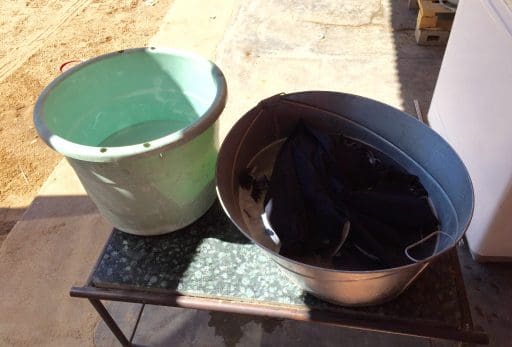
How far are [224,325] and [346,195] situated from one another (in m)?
0.74

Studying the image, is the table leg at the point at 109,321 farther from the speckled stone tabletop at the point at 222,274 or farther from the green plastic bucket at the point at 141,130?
the green plastic bucket at the point at 141,130

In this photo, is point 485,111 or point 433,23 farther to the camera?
point 433,23

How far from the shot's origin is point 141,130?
4.54 ft

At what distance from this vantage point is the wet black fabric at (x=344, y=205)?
3.47 ft

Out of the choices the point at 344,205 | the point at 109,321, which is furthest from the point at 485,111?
the point at 109,321

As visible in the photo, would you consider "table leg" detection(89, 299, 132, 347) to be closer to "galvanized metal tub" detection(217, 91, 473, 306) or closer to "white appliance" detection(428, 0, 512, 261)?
"galvanized metal tub" detection(217, 91, 473, 306)

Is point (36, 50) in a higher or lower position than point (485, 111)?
lower

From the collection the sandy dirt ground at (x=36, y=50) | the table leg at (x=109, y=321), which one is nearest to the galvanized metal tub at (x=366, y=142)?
the table leg at (x=109, y=321)

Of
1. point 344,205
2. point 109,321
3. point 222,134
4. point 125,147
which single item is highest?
point 125,147

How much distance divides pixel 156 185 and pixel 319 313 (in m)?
0.52

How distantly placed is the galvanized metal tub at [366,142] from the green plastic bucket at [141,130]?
0.11 m

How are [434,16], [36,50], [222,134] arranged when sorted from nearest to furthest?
[222,134]
[434,16]
[36,50]

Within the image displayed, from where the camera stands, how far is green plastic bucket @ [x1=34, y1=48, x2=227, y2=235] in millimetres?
978

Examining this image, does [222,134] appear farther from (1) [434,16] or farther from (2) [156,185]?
(1) [434,16]
